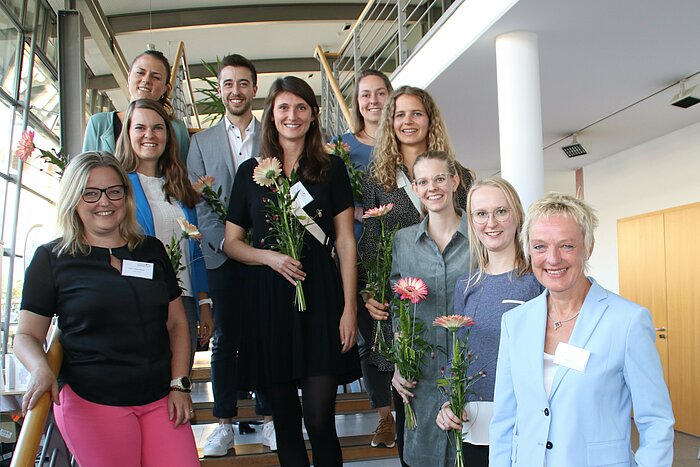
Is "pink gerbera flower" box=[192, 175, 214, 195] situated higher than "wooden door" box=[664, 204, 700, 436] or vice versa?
"pink gerbera flower" box=[192, 175, 214, 195]

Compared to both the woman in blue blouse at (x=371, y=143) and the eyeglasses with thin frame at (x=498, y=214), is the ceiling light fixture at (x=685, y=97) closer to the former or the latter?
the woman in blue blouse at (x=371, y=143)

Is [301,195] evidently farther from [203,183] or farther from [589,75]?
[589,75]

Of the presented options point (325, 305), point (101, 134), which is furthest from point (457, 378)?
point (101, 134)

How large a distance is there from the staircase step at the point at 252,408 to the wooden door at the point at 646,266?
4.59 m

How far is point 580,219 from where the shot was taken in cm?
166

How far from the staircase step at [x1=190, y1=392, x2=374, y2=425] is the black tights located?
1321mm

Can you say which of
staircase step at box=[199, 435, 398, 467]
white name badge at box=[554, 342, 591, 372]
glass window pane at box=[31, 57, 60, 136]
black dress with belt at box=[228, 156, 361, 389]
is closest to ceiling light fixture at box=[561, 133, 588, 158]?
staircase step at box=[199, 435, 398, 467]

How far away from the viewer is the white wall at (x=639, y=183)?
6.98 metres

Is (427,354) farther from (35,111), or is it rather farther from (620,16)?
(35,111)

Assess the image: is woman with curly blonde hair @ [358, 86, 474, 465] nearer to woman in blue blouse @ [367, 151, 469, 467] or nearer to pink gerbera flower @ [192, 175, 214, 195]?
woman in blue blouse @ [367, 151, 469, 467]

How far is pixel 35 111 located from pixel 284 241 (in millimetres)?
5905

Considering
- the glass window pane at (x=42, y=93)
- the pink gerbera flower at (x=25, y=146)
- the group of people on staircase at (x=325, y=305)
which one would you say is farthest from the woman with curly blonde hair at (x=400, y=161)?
the glass window pane at (x=42, y=93)

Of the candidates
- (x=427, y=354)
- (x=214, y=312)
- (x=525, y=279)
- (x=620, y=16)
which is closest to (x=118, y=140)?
(x=214, y=312)

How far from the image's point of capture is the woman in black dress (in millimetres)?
2287
